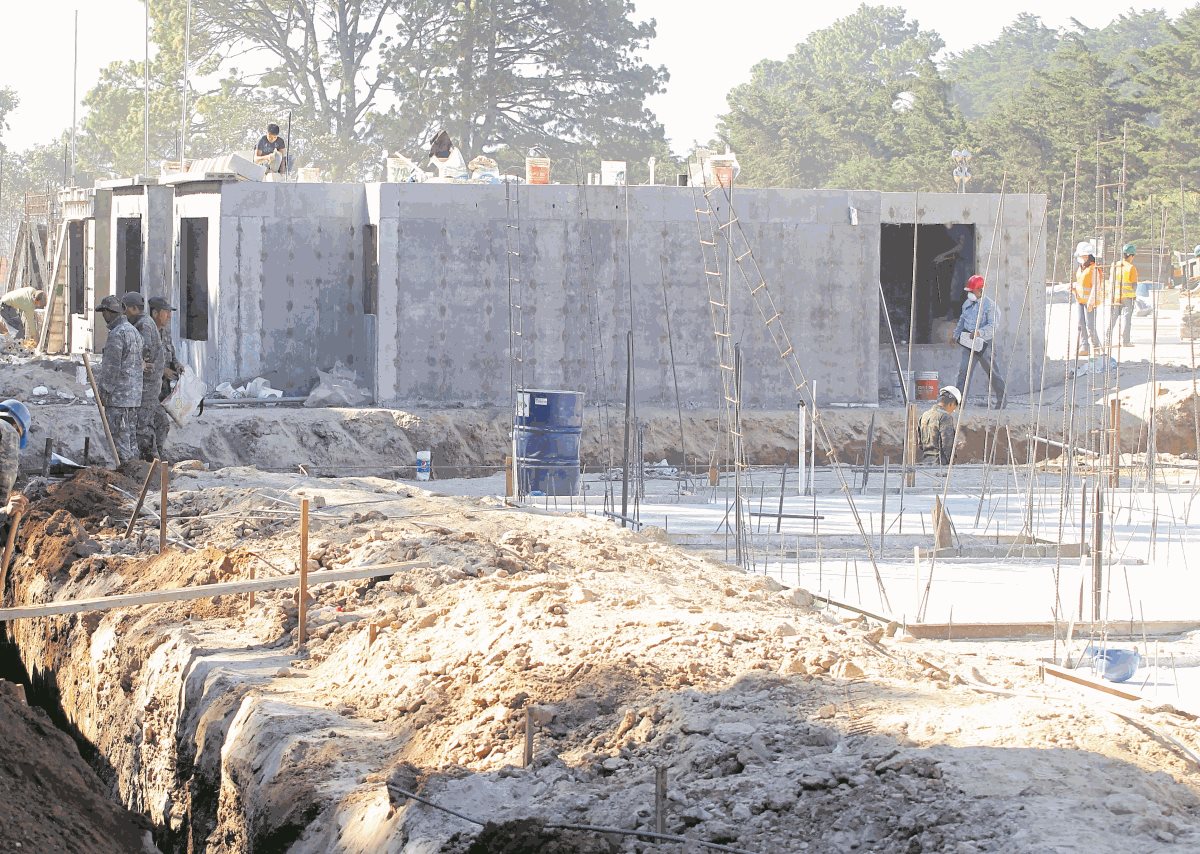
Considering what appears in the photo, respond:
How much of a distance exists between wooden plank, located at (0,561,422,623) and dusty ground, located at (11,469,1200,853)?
0.10 metres

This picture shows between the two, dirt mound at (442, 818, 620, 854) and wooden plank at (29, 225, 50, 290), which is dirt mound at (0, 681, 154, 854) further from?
wooden plank at (29, 225, 50, 290)

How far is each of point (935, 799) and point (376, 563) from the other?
14.2 ft

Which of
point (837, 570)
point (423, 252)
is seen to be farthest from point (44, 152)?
point (837, 570)

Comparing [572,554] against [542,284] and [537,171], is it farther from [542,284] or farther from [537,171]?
[537,171]

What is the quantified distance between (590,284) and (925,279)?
6385 millimetres

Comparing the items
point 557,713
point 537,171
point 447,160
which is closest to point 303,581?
point 557,713

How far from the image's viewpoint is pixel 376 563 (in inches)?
311

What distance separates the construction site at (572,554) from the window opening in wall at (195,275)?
10cm

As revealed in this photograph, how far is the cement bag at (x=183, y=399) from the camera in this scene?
12055mm

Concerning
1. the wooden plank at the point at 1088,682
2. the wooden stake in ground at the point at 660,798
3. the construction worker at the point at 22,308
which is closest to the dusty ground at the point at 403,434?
the construction worker at the point at 22,308

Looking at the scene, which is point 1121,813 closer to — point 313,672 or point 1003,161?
point 313,672

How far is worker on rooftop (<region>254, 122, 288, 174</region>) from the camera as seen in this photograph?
20.3 meters

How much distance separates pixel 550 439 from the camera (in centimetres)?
1338

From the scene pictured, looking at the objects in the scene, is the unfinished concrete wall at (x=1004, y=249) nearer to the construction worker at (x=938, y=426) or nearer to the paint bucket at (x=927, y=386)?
the paint bucket at (x=927, y=386)
